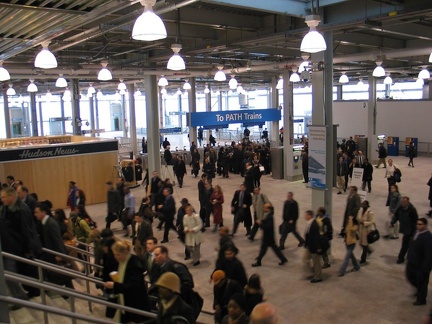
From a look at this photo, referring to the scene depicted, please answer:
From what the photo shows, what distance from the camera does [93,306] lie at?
647 centimetres

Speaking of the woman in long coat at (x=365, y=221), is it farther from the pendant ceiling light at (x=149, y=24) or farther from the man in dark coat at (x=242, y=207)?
the pendant ceiling light at (x=149, y=24)

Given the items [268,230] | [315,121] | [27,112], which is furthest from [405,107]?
[27,112]

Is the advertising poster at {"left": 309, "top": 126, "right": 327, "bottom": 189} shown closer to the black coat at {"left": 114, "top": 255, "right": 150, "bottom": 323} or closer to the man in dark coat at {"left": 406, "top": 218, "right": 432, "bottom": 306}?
the man in dark coat at {"left": 406, "top": 218, "right": 432, "bottom": 306}

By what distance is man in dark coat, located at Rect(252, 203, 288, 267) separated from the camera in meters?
8.91

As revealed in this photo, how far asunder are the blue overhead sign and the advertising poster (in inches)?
339

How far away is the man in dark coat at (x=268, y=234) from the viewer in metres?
8.91

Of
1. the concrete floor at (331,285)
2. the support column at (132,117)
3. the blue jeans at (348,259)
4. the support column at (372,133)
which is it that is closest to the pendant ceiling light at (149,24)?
the concrete floor at (331,285)

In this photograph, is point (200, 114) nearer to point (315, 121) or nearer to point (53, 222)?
point (315, 121)

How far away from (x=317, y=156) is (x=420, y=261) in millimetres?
3621

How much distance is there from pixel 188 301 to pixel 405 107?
25699mm

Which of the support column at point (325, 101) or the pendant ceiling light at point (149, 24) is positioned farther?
the support column at point (325, 101)

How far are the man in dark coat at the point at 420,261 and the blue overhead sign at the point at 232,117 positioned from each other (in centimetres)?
1211

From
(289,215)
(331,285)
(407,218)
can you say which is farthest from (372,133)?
(331,285)

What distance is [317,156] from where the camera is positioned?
10.2 m
